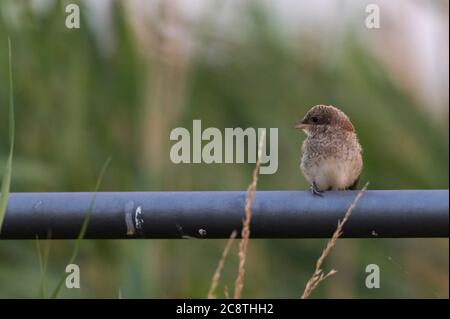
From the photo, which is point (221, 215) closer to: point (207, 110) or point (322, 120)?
point (322, 120)

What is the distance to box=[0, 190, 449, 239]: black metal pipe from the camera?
2125 mm

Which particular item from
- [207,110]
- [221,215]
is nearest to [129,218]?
[221,215]

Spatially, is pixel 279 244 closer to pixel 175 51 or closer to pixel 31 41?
pixel 175 51

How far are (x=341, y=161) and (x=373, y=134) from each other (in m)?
1.85

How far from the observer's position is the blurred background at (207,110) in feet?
16.7

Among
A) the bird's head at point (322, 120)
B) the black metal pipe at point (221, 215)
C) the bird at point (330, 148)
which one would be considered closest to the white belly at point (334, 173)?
the bird at point (330, 148)

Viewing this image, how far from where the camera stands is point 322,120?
3.68m

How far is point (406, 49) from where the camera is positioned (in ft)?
17.4

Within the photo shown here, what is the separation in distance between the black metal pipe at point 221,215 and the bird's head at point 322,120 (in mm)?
1430

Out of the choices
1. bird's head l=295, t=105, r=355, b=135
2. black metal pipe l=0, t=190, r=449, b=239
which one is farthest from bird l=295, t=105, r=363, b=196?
black metal pipe l=0, t=190, r=449, b=239

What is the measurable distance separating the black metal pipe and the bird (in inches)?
51.0
